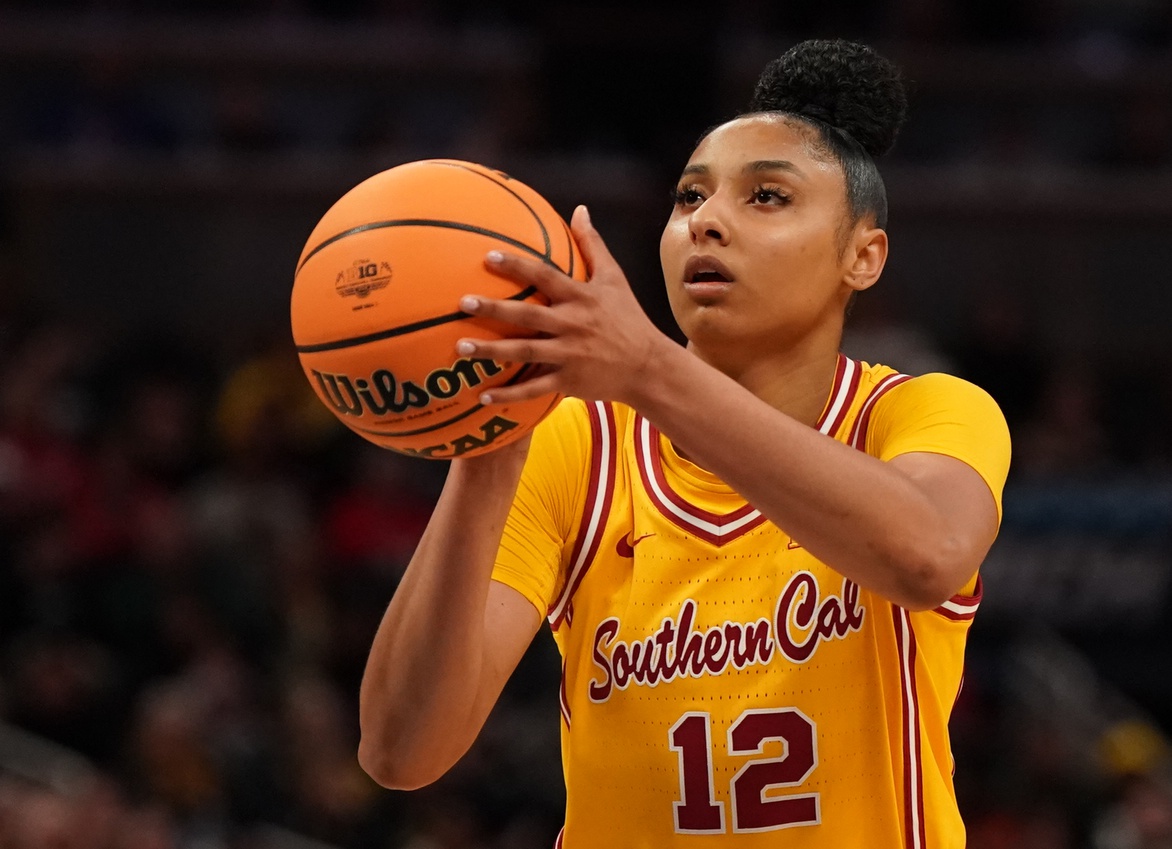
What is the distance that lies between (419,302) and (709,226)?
0.81m

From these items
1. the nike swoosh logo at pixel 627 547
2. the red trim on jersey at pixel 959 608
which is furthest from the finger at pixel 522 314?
the red trim on jersey at pixel 959 608

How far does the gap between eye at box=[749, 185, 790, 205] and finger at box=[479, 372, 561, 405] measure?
95 centimetres

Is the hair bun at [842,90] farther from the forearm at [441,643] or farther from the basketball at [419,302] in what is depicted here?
the forearm at [441,643]

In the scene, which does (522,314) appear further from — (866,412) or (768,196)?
(866,412)

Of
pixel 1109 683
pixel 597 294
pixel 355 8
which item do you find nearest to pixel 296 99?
pixel 355 8

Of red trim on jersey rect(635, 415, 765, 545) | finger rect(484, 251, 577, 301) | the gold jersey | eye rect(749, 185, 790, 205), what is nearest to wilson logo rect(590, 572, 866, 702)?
the gold jersey

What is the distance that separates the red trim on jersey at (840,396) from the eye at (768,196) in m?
0.40

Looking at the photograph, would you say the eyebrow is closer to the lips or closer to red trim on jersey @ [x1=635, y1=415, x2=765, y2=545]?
the lips

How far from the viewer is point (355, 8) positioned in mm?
13172

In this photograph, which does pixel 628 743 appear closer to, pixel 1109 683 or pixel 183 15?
pixel 1109 683

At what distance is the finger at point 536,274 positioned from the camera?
248 centimetres

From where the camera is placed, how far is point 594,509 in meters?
3.43

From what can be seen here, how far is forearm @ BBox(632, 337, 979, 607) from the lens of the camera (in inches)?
101

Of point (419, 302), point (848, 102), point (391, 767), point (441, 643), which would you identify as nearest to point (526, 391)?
point (419, 302)
